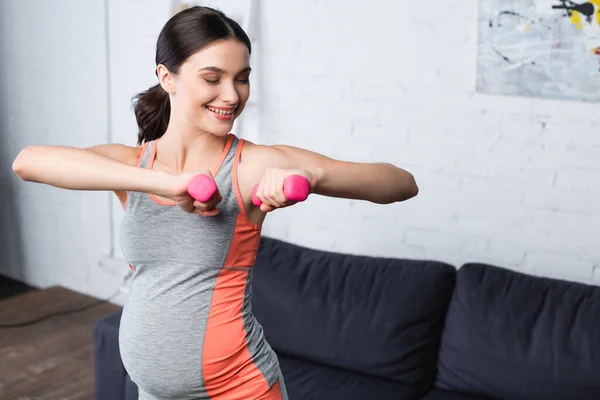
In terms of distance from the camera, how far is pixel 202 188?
135cm

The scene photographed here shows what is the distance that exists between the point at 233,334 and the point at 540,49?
67.2 inches

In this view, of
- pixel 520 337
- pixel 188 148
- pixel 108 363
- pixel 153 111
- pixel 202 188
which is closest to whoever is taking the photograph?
pixel 202 188

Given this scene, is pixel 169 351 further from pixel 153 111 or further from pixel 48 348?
pixel 48 348

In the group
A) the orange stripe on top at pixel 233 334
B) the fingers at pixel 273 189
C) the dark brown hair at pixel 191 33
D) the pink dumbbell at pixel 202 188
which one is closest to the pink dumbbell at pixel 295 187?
the fingers at pixel 273 189

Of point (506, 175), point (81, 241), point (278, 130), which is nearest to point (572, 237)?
point (506, 175)

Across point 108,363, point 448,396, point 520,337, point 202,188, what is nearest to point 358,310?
point 448,396

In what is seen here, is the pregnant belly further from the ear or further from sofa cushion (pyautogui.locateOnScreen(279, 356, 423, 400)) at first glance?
sofa cushion (pyautogui.locateOnScreen(279, 356, 423, 400))

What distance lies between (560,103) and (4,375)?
242 centimetres

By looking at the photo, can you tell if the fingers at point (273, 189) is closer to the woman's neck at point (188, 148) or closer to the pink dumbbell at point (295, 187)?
the pink dumbbell at point (295, 187)

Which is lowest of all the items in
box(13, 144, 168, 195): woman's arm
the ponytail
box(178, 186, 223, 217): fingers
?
box(178, 186, 223, 217): fingers

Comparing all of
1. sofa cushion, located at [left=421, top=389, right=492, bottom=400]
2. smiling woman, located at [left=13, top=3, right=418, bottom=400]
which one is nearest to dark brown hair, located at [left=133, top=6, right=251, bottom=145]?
smiling woman, located at [left=13, top=3, right=418, bottom=400]

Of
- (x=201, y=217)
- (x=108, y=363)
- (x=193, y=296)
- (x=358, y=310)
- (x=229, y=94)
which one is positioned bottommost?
(x=108, y=363)

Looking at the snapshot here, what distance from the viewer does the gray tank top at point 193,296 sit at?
1550mm

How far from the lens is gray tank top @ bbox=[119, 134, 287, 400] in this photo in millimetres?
1550
